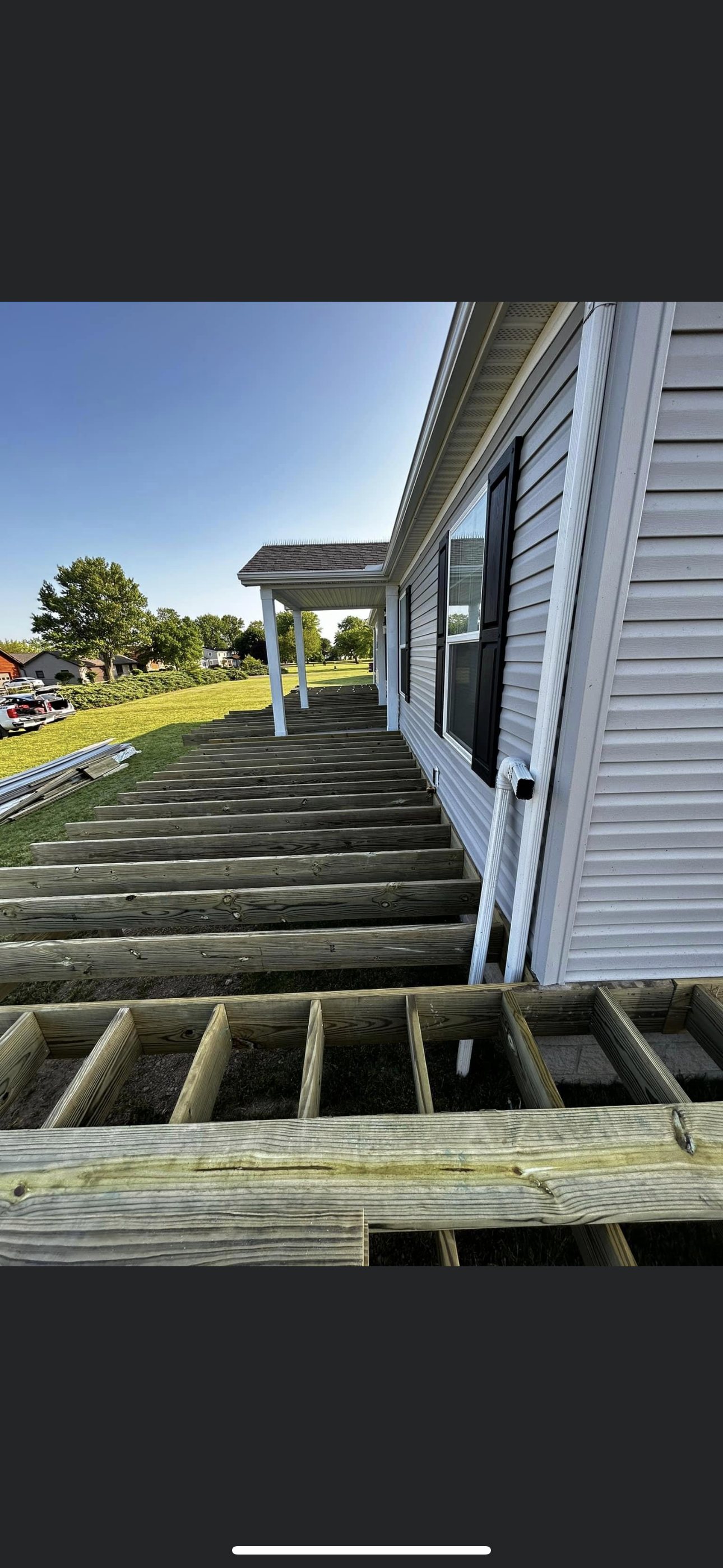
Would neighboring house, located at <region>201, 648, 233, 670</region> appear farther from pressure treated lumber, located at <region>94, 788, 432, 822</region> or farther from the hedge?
Result: pressure treated lumber, located at <region>94, 788, 432, 822</region>

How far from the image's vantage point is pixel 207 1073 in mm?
1766

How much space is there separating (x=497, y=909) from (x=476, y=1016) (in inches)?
28.4

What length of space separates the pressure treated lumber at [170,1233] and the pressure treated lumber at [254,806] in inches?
132

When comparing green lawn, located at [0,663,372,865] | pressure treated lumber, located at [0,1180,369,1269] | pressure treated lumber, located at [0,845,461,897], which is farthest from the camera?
green lawn, located at [0,663,372,865]

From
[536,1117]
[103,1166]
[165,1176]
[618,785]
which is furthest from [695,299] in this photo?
[103,1166]

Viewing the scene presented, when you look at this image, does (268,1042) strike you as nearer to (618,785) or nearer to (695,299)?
(618,785)

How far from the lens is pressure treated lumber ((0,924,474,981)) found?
2404 millimetres

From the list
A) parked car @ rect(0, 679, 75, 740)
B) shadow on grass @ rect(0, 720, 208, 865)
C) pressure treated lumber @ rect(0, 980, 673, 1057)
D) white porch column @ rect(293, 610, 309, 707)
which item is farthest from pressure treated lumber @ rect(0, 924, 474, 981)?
parked car @ rect(0, 679, 75, 740)

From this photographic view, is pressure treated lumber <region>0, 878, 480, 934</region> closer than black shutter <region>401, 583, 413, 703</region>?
Yes

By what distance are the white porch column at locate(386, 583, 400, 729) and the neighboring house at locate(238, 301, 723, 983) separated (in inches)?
210

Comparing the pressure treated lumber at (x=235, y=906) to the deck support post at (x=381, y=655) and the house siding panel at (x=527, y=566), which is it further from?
the deck support post at (x=381, y=655)

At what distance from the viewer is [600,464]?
1.59m

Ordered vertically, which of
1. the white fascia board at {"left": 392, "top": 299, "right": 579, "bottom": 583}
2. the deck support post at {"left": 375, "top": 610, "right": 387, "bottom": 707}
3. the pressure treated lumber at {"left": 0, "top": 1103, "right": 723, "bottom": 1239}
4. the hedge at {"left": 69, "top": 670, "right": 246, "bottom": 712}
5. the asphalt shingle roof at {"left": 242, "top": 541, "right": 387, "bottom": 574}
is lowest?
the hedge at {"left": 69, "top": 670, "right": 246, "bottom": 712}

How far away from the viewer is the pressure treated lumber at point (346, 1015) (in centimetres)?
200
